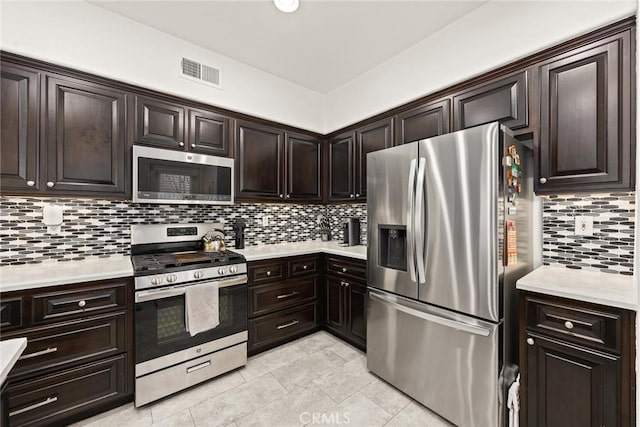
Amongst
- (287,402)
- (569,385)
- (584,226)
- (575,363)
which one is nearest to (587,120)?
(584,226)

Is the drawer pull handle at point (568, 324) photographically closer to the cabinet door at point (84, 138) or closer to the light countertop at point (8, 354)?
the light countertop at point (8, 354)

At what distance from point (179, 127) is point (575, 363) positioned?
10.00 ft

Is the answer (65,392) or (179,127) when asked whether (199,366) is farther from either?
(179,127)

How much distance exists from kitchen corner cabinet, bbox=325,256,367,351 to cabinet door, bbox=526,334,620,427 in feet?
3.91

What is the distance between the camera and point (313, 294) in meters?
2.86

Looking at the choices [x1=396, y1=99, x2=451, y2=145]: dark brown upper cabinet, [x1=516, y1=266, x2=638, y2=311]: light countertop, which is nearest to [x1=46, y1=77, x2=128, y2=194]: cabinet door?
[x1=396, y1=99, x2=451, y2=145]: dark brown upper cabinet

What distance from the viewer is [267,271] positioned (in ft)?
8.27

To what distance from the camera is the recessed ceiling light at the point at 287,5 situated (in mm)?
1968

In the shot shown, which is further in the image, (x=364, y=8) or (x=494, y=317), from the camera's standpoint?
(x=364, y=8)

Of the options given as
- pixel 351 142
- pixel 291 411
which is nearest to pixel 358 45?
pixel 351 142

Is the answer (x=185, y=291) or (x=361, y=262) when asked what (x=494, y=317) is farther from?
(x=185, y=291)

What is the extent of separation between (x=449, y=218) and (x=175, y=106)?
2.35 m

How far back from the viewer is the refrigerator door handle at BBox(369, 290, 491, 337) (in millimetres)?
1569

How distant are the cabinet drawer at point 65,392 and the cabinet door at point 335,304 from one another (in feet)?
5.73
